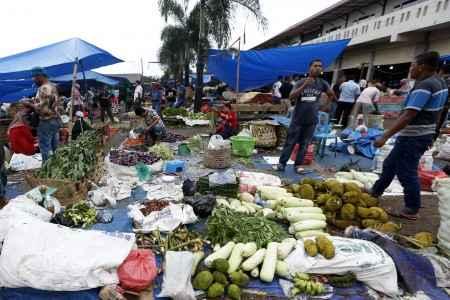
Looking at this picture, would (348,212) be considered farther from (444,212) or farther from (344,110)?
(344,110)

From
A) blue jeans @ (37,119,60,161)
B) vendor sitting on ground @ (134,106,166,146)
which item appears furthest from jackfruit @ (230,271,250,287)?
vendor sitting on ground @ (134,106,166,146)

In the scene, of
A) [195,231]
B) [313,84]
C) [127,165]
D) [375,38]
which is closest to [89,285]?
[195,231]

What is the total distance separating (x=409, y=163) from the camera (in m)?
3.24

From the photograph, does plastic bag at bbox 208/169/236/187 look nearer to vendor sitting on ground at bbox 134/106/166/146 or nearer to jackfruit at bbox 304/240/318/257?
jackfruit at bbox 304/240/318/257

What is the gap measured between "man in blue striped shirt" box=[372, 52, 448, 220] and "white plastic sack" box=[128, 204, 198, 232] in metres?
2.29

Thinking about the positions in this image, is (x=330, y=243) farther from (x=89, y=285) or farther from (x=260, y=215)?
(x=89, y=285)

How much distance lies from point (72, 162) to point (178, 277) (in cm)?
260

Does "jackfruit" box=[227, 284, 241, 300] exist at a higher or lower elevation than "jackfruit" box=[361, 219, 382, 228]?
lower

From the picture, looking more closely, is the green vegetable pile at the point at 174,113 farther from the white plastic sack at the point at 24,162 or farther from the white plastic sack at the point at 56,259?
the white plastic sack at the point at 56,259

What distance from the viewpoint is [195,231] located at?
10.4 feet

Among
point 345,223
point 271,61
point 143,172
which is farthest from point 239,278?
point 271,61

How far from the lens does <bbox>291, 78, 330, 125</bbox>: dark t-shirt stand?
4.75 m

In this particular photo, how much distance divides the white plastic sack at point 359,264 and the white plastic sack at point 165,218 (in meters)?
1.19

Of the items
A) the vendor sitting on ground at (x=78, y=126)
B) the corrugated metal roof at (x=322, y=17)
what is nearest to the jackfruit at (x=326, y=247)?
the vendor sitting on ground at (x=78, y=126)
